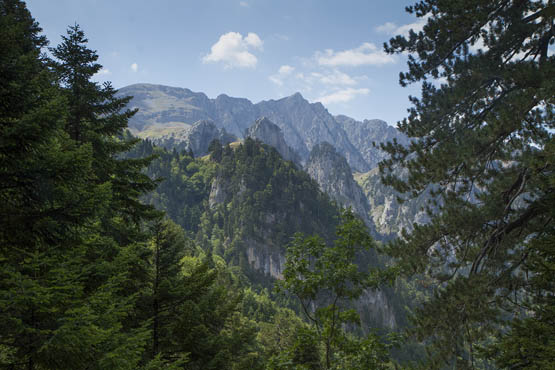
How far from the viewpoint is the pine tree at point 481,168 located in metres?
7.38

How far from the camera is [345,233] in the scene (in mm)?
7055

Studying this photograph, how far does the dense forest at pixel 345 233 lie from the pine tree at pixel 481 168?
0.04 m

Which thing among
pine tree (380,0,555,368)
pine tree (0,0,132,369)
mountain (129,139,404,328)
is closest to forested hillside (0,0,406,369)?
pine tree (0,0,132,369)

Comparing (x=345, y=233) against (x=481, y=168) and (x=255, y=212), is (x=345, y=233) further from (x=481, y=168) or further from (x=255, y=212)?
(x=255, y=212)

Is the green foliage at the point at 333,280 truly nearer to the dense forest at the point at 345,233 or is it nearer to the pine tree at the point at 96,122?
the dense forest at the point at 345,233

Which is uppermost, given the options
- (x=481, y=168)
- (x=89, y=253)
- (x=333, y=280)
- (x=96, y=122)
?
(x=96, y=122)

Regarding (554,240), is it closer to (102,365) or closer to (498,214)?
(498,214)

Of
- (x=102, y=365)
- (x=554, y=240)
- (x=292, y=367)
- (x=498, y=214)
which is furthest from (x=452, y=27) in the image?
(x=102, y=365)

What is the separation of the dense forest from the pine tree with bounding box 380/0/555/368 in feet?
0.15

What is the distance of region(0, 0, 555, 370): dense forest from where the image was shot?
12.7ft

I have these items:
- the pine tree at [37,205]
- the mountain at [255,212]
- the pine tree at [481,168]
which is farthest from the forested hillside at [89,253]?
the mountain at [255,212]

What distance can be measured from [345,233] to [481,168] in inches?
193

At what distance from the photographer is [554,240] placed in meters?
6.24

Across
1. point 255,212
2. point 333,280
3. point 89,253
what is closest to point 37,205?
point 89,253
